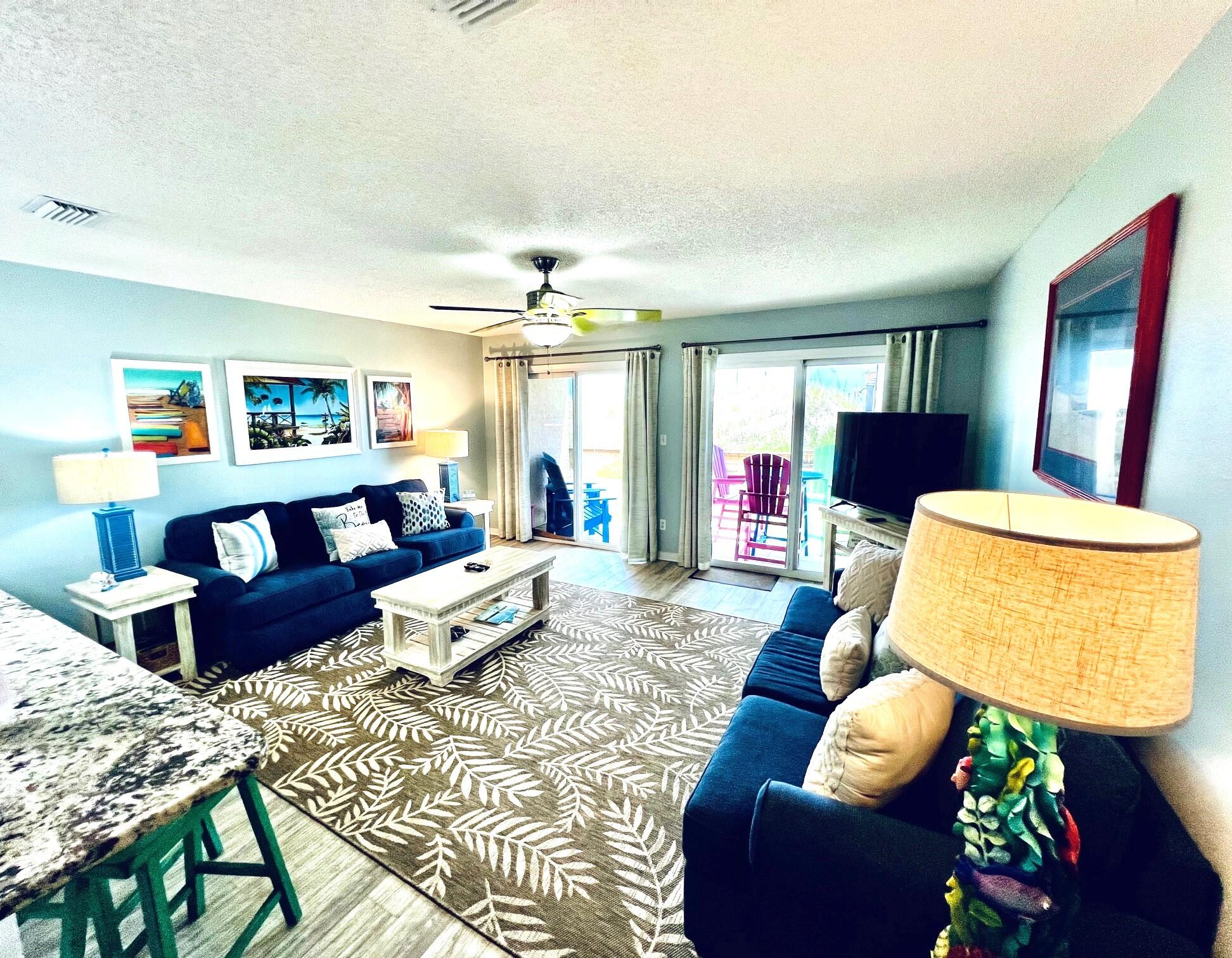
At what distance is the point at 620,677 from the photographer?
2.96 m

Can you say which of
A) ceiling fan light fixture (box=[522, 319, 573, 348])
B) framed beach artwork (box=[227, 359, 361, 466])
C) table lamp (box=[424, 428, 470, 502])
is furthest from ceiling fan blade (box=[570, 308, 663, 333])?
framed beach artwork (box=[227, 359, 361, 466])

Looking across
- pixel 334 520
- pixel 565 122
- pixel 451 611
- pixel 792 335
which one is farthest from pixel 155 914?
pixel 792 335

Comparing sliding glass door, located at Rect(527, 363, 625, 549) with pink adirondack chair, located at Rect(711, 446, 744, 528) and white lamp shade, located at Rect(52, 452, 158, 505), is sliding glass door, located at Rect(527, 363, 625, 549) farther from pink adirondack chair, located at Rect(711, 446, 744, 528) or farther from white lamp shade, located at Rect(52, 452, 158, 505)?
white lamp shade, located at Rect(52, 452, 158, 505)

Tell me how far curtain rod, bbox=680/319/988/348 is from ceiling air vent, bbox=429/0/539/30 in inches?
144

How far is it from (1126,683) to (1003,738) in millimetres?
220

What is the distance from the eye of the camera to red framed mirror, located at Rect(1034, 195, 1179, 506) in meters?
1.22

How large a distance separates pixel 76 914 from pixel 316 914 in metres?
0.74

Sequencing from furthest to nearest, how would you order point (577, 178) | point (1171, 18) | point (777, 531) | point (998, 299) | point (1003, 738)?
1. point (777, 531)
2. point (998, 299)
3. point (577, 178)
4. point (1171, 18)
5. point (1003, 738)

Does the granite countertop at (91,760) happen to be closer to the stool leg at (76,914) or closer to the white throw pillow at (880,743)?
the stool leg at (76,914)

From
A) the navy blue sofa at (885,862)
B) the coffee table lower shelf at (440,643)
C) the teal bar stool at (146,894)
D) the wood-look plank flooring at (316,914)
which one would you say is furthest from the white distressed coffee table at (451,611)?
the navy blue sofa at (885,862)

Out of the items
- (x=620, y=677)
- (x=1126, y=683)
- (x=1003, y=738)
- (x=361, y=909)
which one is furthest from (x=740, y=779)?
(x=620, y=677)

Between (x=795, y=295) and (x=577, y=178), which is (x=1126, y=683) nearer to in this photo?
(x=577, y=178)

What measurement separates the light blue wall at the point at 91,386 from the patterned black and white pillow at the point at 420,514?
696mm

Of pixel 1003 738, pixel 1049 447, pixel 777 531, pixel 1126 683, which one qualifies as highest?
pixel 1049 447
